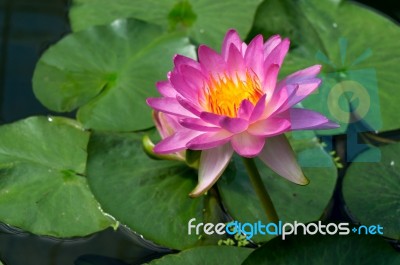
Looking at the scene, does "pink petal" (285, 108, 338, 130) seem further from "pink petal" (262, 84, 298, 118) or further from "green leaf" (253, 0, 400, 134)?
"green leaf" (253, 0, 400, 134)

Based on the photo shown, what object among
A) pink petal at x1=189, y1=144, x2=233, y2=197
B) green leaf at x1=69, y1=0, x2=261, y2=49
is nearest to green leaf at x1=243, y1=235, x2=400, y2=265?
pink petal at x1=189, y1=144, x2=233, y2=197

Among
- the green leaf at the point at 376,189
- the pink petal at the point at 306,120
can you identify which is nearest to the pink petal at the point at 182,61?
the pink petal at the point at 306,120

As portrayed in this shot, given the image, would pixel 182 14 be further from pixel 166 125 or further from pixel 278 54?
pixel 278 54

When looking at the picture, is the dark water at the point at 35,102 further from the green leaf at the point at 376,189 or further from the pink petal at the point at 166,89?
the pink petal at the point at 166,89

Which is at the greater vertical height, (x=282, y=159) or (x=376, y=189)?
(x=282, y=159)

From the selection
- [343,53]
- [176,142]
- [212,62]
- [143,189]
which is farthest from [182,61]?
[343,53]

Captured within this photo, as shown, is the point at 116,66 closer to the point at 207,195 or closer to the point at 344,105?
the point at 207,195
